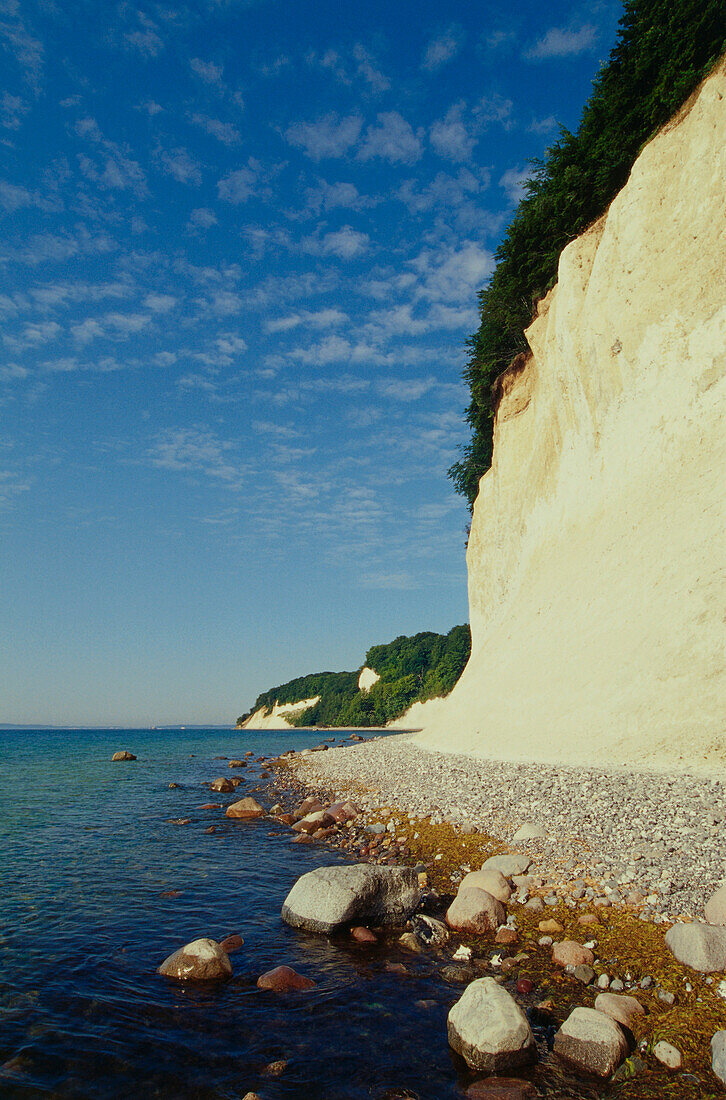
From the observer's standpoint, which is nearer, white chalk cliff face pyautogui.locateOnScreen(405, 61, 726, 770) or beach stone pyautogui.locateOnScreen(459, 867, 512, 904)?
beach stone pyautogui.locateOnScreen(459, 867, 512, 904)

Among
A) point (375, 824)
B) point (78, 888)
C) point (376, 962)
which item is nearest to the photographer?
point (376, 962)

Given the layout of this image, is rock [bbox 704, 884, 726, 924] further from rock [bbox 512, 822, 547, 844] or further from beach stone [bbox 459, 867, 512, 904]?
rock [bbox 512, 822, 547, 844]

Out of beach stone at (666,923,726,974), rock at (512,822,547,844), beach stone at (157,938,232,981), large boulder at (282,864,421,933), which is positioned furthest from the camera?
rock at (512,822,547,844)

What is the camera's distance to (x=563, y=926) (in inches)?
279

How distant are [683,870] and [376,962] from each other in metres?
4.16

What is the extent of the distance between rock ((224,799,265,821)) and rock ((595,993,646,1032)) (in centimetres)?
1271

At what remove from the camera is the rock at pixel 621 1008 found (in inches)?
207

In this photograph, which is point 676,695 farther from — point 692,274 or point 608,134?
point 608,134

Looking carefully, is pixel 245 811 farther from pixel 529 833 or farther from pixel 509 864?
pixel 509 864

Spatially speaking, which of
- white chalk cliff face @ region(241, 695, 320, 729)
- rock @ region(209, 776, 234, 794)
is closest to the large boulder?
rock @ region(209, 776, 234, 794)

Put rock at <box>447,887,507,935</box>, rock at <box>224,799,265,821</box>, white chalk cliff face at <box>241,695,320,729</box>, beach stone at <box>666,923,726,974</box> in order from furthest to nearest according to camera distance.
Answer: white chalk cliff face at <box>241,695,320,729</box>, rock at <box>224,799,265,821</box>, rock at <box>447,887,507,935</box>, beach stone at <box>666,923,726,974</box>

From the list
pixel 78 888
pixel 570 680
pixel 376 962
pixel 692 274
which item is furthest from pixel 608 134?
Result: pixel 78 888

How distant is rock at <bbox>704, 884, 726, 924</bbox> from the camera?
629cm

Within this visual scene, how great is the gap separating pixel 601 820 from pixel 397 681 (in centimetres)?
9712
